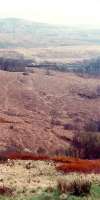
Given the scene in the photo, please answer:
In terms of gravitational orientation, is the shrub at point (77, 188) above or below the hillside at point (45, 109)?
above

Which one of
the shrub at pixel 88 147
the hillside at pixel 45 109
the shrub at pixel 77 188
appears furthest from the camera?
the hillside at pixel 45 109

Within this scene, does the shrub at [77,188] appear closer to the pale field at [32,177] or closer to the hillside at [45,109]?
the pale field at [32,177]

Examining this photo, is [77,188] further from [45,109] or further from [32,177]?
[45,109]

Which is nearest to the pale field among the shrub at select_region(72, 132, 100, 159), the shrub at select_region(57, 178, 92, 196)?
the shrub at select_region(57, 178, 92, 196)

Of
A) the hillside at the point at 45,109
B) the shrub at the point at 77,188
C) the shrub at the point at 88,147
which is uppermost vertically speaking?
the shrub at the point at 77,188

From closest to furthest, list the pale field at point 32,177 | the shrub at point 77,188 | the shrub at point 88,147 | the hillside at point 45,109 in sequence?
the shrub at point 77,188, the pale field at point 32,177, the shrub at point 88,147, the hillside at point 45,109

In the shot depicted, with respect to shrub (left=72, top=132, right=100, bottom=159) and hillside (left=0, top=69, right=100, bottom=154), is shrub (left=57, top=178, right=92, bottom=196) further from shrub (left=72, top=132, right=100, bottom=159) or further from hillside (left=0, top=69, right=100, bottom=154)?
hillside (left=0, top=69, right=100, bottom=154)

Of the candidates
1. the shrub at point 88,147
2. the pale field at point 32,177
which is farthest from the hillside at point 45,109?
the pale field at point 32,177

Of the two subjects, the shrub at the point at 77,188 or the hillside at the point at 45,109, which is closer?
the shrub at the point at 77,188
